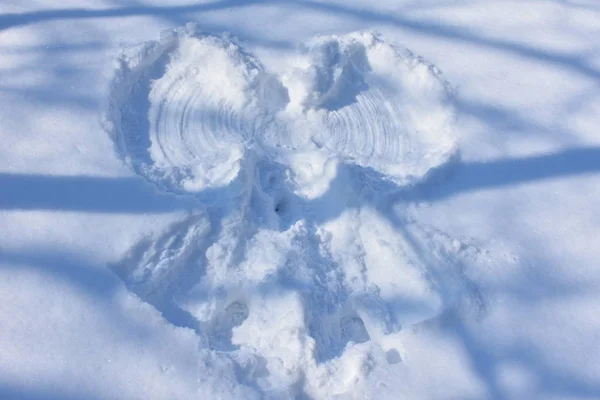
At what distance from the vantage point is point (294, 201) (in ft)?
5.18

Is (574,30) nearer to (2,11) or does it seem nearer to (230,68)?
(230,68)

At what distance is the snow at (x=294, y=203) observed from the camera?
128 cm

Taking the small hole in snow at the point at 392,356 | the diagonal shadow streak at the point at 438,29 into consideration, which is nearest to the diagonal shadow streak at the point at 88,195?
the small hole in snow at the point at 392,356

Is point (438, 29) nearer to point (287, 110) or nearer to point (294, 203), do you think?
point (287, 110)

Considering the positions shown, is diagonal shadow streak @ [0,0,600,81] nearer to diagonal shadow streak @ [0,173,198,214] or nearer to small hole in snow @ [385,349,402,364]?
diagonal shadow streak @ [0,173,198,214]

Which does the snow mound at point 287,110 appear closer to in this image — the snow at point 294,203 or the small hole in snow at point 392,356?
the snow at point 294,203

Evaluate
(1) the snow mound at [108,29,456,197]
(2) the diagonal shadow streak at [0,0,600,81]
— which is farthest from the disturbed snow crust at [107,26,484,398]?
(2) the diagonal shadow streak at [0,0,600,81]

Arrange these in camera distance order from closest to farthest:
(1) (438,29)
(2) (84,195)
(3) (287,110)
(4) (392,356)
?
(4) (392,356) → (2) (84,195) → (3) (287,110) → (1) (438,29)

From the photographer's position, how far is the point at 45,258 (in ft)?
4.37

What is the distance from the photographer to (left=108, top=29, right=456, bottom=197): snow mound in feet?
5.31

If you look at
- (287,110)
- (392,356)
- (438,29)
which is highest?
(438,29)

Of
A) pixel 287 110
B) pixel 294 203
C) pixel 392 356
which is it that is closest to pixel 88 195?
pixel 294 203

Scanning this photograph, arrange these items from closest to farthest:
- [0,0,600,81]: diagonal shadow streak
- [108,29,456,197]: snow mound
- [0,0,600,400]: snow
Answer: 1. [0,0,600,400]: snow
2. [108,29,456,197]: snow mound
3. [0,0,600,81]: diagonal shadow streak

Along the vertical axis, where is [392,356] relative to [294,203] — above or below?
below
